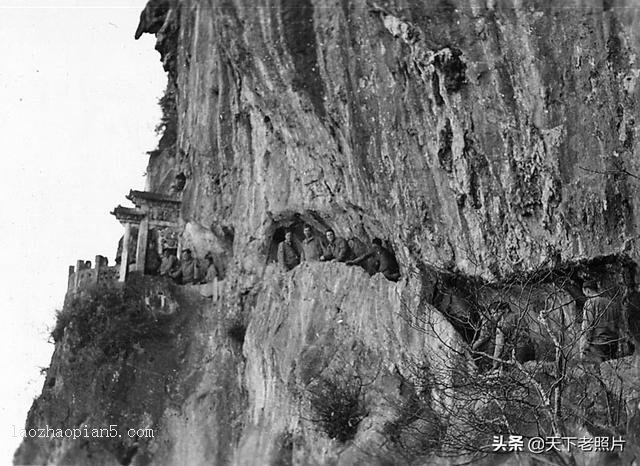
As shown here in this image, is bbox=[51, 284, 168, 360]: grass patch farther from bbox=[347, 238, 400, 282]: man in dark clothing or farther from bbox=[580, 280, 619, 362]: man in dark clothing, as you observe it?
bbox=[580, 280, 619, 362]: man in dark clothing

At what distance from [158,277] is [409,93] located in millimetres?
8684

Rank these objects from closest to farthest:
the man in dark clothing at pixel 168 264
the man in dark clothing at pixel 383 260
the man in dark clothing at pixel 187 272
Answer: the man in dark clothing at pixel 383 260, the man in dark clothing at pixel 187 272, the man in dark clothing at pixel 168 264

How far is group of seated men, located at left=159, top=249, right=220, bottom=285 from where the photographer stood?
23125mm

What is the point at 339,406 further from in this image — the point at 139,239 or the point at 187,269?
the point at 139,239

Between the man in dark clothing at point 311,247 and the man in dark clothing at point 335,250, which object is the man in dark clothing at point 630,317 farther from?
the man in dark clothing at point 311,247

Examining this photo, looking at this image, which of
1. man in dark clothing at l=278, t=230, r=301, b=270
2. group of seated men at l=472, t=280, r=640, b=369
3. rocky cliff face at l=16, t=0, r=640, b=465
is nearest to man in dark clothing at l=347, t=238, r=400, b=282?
rocky cliff face at l=16, t=0, r=640, b=465

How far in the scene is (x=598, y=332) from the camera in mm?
15297

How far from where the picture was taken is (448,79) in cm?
1612

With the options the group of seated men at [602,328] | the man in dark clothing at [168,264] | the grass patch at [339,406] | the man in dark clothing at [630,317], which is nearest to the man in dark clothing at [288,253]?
the grass patch at [339,406]

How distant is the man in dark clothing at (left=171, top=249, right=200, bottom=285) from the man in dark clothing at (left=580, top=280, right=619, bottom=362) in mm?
10308

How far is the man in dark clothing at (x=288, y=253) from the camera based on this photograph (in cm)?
2067

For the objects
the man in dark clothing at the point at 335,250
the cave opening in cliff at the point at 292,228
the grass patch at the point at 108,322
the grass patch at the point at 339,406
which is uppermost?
the cave opening in cliff at the point at 292,228

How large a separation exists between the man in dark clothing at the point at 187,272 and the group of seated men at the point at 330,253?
10.2 feet

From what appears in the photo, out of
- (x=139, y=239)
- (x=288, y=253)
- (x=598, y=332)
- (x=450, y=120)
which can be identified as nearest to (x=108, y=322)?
(x=139, y=239)
